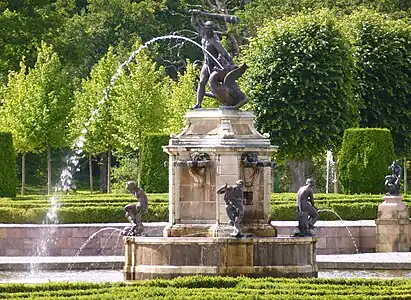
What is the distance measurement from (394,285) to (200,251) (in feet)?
14.9

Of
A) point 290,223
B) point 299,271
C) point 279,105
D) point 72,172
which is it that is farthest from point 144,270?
point 72,172

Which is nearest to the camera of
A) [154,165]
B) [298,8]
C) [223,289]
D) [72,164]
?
[223,289]

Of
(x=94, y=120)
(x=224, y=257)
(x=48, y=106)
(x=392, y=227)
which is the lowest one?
(x=224, y=257)

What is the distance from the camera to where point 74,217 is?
129 feet

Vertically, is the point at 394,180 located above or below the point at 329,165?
below

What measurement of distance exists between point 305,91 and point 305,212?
23.2 metres

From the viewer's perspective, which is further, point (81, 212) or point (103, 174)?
point (103, 174)

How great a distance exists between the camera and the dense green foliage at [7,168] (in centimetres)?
4634

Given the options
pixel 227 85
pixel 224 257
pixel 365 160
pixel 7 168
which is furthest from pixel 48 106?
pixel 224 257

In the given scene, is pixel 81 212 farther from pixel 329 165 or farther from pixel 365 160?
pixel 329 165

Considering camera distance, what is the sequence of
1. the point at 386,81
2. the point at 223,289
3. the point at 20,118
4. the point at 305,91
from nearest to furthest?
the point at 223,289 < the point at 305,91 < the point at 386,81 < the point at 20,118

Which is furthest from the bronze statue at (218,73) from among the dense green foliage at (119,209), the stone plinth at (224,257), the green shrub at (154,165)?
the green shrub at (154,165)

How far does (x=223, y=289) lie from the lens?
76.4 ft

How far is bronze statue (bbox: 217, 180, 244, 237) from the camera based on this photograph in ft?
89.4
